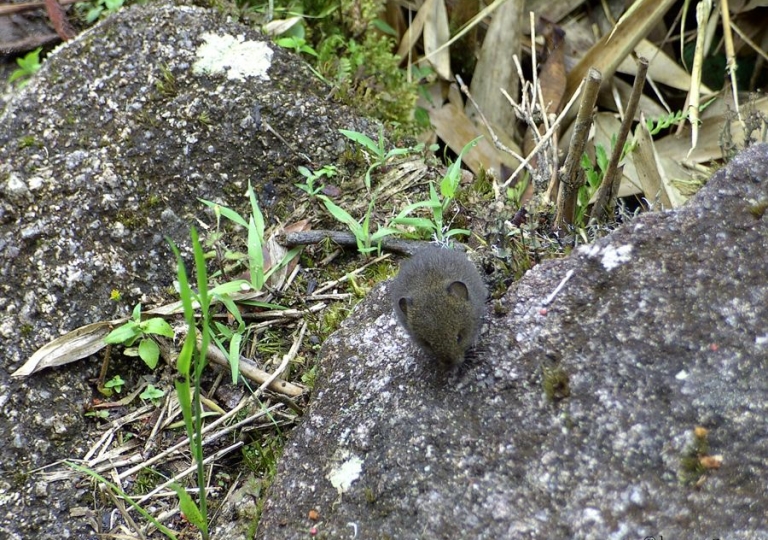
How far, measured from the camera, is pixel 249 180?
4738 mm

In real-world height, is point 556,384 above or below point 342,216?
below

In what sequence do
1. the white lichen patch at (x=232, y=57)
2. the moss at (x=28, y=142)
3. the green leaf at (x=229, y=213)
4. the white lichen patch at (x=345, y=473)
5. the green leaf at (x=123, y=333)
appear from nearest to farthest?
the white lichen patch at (x=345, y=473)
the green leaf at (x=123, y=333)
the green leaf at (x=229, y=213)
the moss at (x=28, y=142)
the white lichen patch at (x=232, y=57)

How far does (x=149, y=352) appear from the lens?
4148 mm

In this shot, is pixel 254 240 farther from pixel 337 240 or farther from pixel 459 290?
pixel 459 290

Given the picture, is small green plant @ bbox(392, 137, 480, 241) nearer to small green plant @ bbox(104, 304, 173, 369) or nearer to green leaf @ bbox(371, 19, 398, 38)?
small green plant @ bbox(104, 304, 173, 369)

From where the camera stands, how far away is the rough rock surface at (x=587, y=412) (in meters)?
2.73

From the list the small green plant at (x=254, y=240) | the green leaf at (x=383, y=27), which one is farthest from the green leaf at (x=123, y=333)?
the green leaf at (x=383, y=27)

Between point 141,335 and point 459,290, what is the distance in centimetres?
181

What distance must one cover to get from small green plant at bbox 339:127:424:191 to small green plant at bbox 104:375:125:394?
190 centimetres

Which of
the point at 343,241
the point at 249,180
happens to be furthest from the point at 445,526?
the point at 249,180

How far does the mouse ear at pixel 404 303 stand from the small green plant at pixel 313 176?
135 centimetres

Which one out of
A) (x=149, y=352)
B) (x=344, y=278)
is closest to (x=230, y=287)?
(x=149, y=352)

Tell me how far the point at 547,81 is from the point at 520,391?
376cm

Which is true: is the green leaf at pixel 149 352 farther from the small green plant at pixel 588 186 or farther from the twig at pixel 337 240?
the small green plant at pixel 588 186
